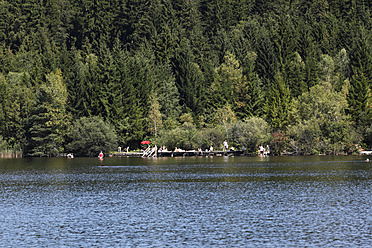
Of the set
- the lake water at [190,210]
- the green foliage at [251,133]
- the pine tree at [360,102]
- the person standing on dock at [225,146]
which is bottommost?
the lake water at [190,210]

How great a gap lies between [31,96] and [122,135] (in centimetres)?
2548

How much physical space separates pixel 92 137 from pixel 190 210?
9327cm

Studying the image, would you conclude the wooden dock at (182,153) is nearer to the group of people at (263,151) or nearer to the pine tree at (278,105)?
the group of people at (263,151)

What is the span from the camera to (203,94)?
156625mm

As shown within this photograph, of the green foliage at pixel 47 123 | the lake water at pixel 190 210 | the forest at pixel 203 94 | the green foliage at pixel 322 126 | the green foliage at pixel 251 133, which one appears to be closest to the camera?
the lake water at pixel 190 210

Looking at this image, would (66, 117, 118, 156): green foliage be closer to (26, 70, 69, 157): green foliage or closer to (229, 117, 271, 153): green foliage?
(26, 70, 69, 157): green foliage

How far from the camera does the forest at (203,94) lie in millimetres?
130375

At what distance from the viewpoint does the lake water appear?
3656 cm

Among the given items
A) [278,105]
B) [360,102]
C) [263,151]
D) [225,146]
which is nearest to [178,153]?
[225,146]

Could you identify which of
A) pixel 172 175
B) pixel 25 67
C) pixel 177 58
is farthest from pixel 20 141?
pixel 172 175

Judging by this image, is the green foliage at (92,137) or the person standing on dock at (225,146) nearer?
the person standing on dock at (225,146)

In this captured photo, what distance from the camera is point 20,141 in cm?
14562

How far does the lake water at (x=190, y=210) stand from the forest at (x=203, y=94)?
175 ft

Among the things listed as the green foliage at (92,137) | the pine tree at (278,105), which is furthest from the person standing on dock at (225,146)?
the green foliage at (92,137)
